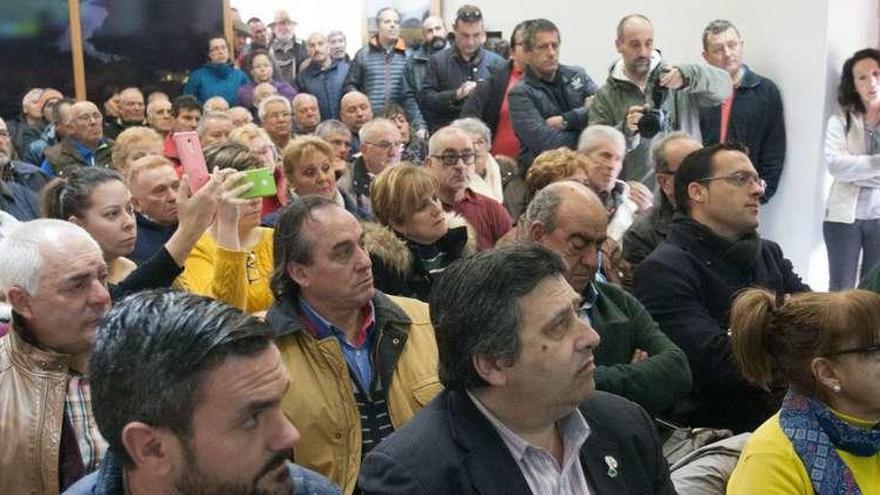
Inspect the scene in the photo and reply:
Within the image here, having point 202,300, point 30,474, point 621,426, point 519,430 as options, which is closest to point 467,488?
point 519,430

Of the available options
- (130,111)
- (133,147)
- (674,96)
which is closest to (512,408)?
(133,147)

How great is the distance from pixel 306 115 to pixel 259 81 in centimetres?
179

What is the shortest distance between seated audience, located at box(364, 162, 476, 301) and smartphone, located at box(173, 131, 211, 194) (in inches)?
23.2

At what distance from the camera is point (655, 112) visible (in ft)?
17.8

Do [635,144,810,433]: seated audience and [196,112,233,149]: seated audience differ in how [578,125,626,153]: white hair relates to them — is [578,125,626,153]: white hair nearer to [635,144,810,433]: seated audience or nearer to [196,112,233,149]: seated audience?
[635,144,810,433]: seated audience

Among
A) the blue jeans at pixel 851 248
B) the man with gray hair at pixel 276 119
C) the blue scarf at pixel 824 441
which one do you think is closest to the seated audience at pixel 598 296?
the blue scarf at pixel 824 441

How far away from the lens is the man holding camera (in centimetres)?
563

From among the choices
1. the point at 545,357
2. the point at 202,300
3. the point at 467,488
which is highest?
the point at 202,300

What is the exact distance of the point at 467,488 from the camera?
75.5 inches

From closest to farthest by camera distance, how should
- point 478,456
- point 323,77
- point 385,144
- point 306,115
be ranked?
point 478,456 → point 385,144 → point 306,115 → point 323,77

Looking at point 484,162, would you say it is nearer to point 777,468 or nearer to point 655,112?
point 655,112

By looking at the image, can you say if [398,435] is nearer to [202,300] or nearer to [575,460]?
[575,460]

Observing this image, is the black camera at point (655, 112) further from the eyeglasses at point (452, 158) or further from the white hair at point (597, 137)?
the eyeglasses at point (452, 158)

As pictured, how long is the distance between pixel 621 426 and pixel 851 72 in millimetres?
4447
